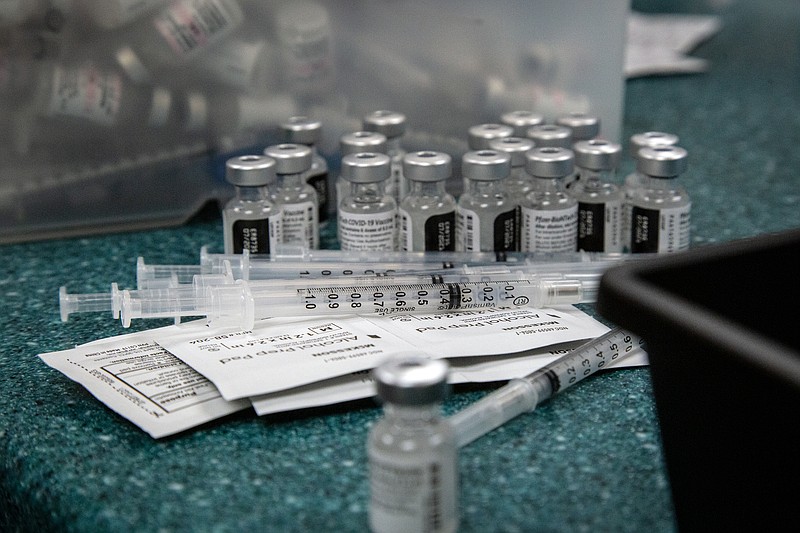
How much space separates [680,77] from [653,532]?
1.49m

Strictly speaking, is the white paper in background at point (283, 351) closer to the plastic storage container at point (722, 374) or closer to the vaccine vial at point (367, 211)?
the vaccine vial at point (367, 211)

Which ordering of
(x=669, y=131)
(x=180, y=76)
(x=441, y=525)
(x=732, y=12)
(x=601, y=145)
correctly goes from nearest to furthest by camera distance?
1. (x=441, y=525)
2. (x=601, y=145)
3. (x=180, y=76)
4. (x=669, y=131)
5. (x=732, y=12)

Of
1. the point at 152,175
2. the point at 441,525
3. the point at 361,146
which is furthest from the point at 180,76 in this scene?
the point at 441,525

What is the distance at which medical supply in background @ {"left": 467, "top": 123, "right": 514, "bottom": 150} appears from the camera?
3.37ft

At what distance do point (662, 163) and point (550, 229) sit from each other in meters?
0.12

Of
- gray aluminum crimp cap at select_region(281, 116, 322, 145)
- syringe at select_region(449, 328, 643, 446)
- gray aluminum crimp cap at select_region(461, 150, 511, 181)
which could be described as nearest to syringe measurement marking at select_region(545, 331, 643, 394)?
syringe at select_region(449, 328, 643, 446)

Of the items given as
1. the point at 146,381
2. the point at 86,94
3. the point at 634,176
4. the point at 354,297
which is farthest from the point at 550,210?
the point at 86,94

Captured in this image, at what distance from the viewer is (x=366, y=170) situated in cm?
92

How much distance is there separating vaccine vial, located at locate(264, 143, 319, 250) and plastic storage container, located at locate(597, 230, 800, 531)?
0.50 m

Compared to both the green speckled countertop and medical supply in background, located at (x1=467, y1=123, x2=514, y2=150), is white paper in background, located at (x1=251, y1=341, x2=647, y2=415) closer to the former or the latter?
the green speckled countertop

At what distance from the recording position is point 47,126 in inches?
41.6

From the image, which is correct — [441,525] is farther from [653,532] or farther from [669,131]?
[669,131]

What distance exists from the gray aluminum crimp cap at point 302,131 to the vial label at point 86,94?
0.18m

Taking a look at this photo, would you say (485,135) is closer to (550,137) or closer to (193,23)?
(550,137)
